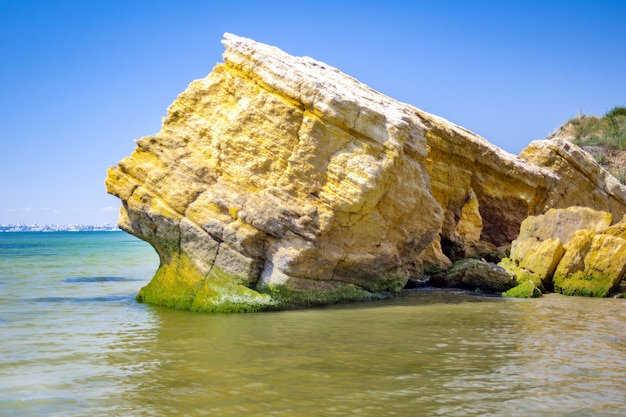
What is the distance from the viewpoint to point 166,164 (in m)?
15.6

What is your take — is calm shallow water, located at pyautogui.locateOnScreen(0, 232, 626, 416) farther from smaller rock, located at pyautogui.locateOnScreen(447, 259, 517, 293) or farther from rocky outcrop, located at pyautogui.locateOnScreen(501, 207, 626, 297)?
smaller rock, located at pyautogui.locateOnScreen(447, 259, 517, 293)

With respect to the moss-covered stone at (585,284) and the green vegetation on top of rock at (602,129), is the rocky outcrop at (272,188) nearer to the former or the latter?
the moss-covered stone at (585,284)

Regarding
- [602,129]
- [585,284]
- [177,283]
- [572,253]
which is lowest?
[177,283]

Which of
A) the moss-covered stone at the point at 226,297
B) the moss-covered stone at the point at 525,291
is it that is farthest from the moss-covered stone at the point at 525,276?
the moss-covered stone at the point at 226,297

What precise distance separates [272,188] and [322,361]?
244 inches

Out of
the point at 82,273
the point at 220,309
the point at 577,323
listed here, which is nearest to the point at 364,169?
the point at 220,309

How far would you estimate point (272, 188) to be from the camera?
1509 cm

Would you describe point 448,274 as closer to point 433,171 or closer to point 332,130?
point 433,171

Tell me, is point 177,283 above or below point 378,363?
above

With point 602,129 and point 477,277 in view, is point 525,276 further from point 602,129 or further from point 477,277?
point 602,129

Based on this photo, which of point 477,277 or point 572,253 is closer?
point 572,253

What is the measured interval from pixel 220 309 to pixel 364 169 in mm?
4687

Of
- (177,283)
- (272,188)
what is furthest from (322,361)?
(177,283)

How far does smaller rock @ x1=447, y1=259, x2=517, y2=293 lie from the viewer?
18180 mm
